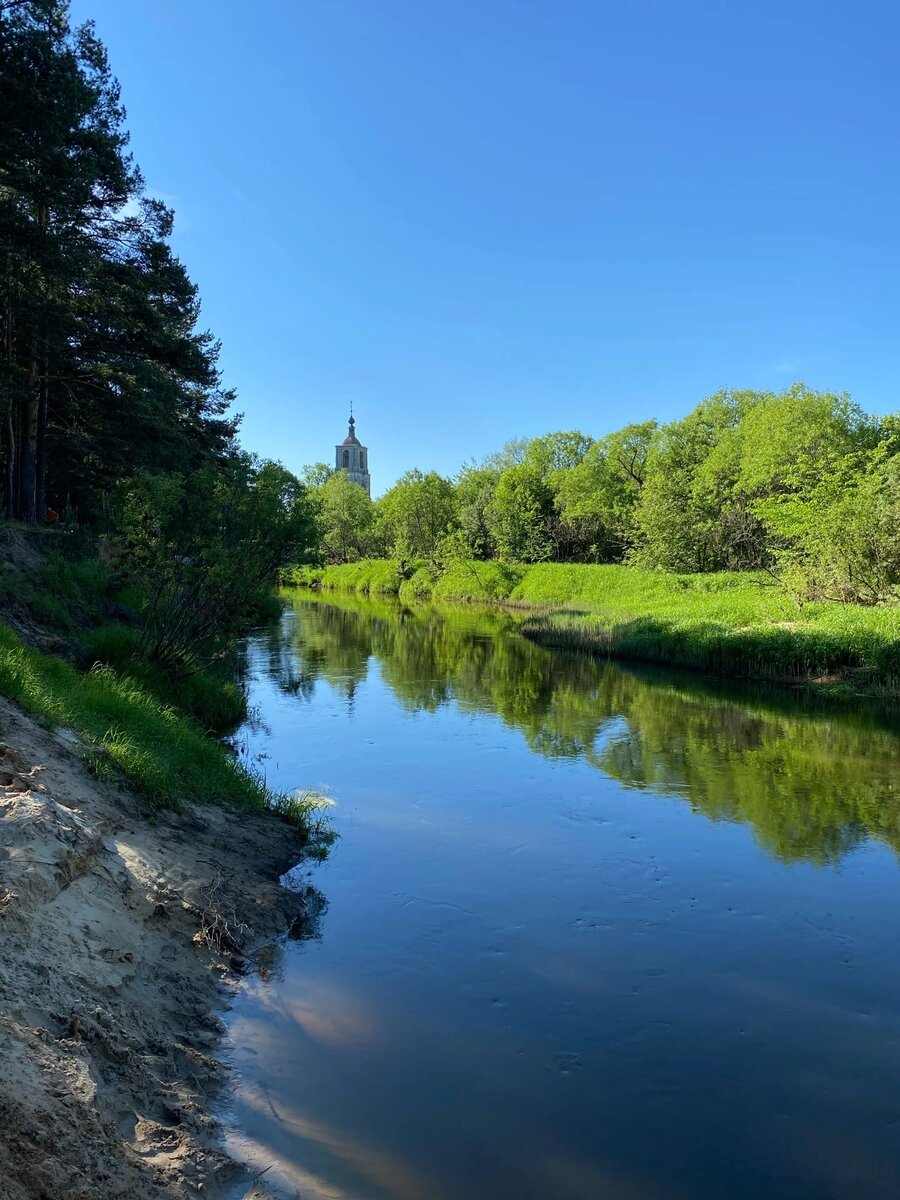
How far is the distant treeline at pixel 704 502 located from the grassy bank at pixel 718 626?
9.88ft

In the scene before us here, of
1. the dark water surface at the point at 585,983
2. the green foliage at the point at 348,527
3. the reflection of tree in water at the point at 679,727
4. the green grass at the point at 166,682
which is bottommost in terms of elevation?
the dark water surface at the point at 585,983

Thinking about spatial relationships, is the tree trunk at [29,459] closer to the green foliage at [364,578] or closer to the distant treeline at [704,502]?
the distant treeline at [704,502]

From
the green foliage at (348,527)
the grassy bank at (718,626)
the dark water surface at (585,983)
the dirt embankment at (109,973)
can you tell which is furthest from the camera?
the green foliage at (348,527)

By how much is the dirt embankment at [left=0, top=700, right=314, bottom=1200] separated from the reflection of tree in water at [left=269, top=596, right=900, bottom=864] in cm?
853

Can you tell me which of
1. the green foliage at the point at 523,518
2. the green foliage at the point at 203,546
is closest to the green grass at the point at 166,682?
the green foliage at the point at 203,546

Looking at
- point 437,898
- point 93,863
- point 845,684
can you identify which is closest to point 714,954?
point 437,898

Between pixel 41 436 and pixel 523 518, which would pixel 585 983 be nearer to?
pixel 41 436

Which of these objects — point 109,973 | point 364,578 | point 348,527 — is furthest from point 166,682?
point 348,527

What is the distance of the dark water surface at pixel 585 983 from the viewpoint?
552 cm

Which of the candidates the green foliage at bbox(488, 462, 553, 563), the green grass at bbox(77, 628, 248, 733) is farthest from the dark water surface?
the green foliage at bbox(488, 462, 553, 563)

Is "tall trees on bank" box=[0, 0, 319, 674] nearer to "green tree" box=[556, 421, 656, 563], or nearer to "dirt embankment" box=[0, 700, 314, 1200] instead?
"dirt embankment" box=[0, 700, 314, 1200]

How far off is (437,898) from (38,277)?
21.1 metres

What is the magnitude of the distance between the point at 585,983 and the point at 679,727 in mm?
13498

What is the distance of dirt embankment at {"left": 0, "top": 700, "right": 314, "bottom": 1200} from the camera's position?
4105 millimetres
